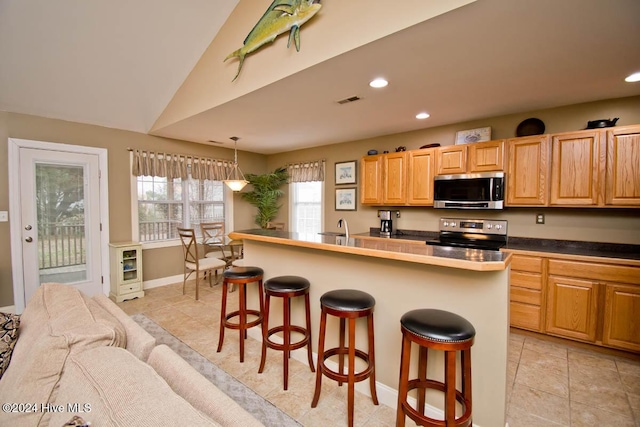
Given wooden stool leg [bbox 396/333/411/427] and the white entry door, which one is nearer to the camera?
wooden stool leg [bbox 396/333/411/427]

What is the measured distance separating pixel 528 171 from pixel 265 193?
429 cm

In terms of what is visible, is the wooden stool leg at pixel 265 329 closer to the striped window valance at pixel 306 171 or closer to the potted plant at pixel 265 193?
the striped window valance at pixel 306 171

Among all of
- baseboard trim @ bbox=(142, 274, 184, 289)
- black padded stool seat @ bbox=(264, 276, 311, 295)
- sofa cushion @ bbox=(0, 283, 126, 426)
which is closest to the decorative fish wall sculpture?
black padded stool seat @ bbox=(264, 276, 311, 295)

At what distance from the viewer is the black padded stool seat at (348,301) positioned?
174 centimetres

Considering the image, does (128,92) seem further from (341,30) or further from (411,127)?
(411,127)

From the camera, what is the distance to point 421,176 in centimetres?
384

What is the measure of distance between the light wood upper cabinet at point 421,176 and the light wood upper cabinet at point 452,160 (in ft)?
0.34

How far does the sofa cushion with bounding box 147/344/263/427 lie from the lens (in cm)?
81

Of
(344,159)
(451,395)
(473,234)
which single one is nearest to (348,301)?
(451,395)

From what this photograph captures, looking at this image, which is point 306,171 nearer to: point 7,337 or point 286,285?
point 286,285

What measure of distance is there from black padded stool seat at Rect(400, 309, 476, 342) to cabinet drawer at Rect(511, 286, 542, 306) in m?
1.97

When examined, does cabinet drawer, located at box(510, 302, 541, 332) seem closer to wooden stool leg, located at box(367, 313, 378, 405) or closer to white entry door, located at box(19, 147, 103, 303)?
wooden stool leg, located at box(367, 313, 378, 405)

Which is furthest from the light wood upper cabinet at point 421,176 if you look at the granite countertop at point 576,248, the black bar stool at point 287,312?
the black bar stool at point 287,312

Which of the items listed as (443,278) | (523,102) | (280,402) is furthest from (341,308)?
(523,102)
